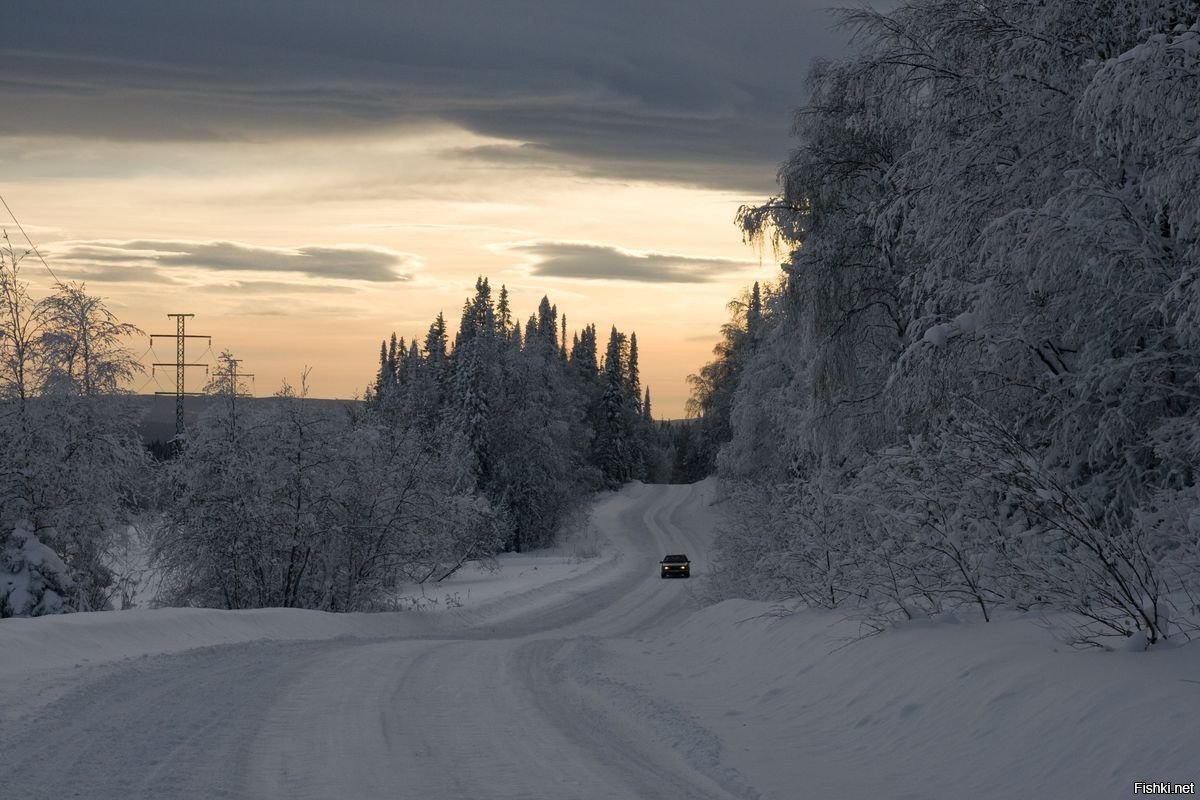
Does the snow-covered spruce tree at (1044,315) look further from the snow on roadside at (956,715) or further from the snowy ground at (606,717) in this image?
the snowy ground at (606,717)

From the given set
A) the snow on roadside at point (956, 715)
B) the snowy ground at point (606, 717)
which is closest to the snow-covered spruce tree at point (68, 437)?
the snowy ground at point (606, 717)

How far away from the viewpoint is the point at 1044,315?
11.0 meters

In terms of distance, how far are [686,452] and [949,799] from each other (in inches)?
4775

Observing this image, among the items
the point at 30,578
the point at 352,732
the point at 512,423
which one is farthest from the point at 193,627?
the point at 512,423

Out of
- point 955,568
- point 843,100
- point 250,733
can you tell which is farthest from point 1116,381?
point 843,100

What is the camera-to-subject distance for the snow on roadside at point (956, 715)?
6211 millimetres

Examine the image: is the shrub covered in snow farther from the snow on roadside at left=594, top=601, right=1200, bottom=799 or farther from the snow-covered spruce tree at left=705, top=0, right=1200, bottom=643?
the snow-covered spruce tree at left=705, top=0, right=1200, bottom=643

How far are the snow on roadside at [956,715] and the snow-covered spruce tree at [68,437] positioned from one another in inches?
636

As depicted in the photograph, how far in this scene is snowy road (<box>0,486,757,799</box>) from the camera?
280 inches

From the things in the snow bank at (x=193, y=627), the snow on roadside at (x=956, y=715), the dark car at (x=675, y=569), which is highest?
the snow on roadside at (x=956, y=715)

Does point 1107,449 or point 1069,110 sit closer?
point 1107,449

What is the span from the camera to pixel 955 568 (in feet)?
33.3

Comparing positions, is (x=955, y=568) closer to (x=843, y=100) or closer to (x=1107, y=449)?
(x=1107, y=449)

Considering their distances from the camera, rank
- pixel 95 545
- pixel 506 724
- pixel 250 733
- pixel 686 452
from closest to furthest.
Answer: pixel 250 733
pixel 506 724
pixel 95 545
pixel 686 452
